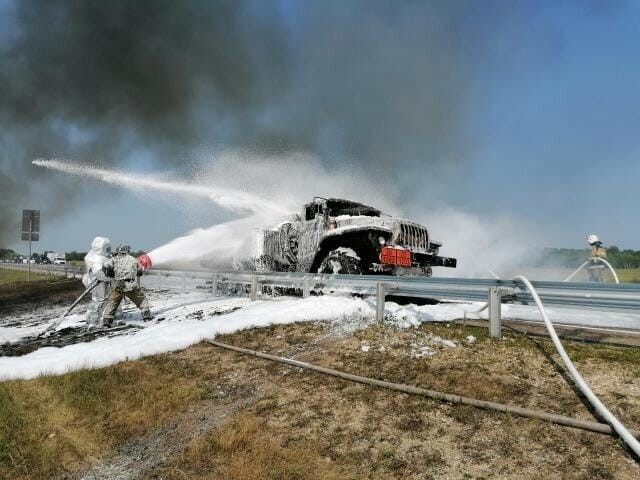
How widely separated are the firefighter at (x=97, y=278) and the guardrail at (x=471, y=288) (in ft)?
10.9

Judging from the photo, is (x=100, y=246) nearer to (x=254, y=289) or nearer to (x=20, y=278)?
(x=254, y=289)

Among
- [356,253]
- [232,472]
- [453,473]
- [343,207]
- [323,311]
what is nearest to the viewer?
[453,473]

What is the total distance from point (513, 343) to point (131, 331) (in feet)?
22.4

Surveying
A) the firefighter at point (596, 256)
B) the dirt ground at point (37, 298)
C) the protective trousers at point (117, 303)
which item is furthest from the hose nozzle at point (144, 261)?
the firefighter at point (596, 256)

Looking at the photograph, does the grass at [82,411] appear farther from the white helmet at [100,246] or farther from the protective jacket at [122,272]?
the white helmet at [100,246]

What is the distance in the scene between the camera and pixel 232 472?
3.05 meters

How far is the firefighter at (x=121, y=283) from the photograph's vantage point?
8875 millimetres

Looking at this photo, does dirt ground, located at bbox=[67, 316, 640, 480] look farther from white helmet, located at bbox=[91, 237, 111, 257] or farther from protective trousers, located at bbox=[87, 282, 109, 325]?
white helmet, located at bbox=[91, 237, 111, 257]

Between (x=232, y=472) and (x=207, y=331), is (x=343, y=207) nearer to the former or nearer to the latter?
(x=207, y=331)

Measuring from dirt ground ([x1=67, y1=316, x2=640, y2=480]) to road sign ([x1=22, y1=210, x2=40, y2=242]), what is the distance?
2348 centimetres

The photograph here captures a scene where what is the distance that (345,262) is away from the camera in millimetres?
9797

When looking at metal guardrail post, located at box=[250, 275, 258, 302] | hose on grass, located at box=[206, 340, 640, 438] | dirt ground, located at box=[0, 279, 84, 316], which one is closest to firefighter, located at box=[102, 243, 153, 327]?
metal guardrail post, located at box=[250, 275, 258, 302]

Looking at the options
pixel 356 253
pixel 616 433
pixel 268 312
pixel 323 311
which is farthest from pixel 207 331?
pixel 616 433

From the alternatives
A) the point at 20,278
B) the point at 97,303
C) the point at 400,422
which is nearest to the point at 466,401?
the point at 400,422
